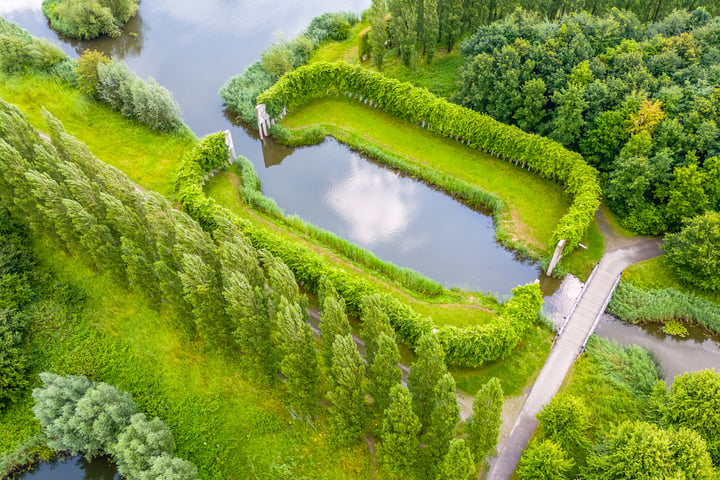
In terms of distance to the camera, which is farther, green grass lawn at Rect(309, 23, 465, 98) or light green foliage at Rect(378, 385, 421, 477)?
green grass lawn at Rect(309, 23, 465, 98)

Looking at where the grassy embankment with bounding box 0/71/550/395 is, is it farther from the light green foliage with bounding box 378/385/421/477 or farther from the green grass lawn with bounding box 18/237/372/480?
the green grass lawn with bounding box 18/237/372/480

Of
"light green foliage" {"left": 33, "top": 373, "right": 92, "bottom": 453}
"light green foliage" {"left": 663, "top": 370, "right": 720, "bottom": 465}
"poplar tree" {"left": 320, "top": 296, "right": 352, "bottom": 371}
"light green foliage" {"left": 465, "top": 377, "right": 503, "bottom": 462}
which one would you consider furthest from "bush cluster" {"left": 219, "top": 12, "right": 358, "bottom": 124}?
"light green foliage" {"left": 663, "top": 370, "right": 720, "bottom": 465}

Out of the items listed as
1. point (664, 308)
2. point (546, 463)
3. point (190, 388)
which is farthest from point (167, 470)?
point (664, 308)

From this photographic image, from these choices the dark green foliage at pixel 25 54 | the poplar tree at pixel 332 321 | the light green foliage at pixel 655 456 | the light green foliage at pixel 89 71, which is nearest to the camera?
the light green foliage at pixel 655 456

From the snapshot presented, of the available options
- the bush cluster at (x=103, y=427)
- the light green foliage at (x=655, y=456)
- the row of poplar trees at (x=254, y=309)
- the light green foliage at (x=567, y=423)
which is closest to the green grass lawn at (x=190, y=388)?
the row of poplar trees at (x=254, y=309)

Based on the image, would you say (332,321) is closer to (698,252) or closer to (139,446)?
(139,446)

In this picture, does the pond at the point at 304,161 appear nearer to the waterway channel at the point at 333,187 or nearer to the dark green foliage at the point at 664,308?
the waterway channel at the point at 333,187

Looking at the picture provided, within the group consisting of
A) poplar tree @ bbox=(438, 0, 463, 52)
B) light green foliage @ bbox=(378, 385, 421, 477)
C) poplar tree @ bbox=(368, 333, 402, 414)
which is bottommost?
light green foliage @ bbox=(378, 385, 421, 477)
